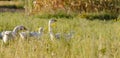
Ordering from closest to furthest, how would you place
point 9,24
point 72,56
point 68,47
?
point 72,56 < point 68,47 < point 9,24

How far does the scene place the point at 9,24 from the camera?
41.0 ft

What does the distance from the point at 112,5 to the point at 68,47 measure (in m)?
13.5

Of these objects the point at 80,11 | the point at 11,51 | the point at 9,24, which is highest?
the point at 11,51

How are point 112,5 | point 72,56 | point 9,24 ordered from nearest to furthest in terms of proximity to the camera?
point 72,56
point 9,24
point 112,5

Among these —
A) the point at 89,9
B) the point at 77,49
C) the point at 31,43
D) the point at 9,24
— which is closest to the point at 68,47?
the point at 77,49

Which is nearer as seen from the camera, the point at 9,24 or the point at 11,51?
the point at 11,51

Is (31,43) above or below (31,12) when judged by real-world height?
above

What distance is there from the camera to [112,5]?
60.9 feet

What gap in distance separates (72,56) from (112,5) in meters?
13.8

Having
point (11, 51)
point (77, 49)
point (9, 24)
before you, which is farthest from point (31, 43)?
point (9, 24)

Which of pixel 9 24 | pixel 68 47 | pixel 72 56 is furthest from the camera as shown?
pixel 9 24

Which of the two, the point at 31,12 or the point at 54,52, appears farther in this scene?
the point at 31,12

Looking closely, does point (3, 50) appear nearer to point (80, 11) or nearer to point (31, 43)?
point (31, 43)

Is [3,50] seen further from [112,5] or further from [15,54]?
[112,5]
